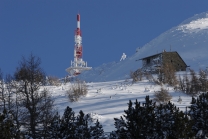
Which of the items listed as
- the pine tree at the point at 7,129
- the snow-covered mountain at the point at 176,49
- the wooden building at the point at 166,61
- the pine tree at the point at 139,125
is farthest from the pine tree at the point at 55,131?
the snow-covered mountain at the point at 176,49

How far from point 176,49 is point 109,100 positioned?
97.5 ft

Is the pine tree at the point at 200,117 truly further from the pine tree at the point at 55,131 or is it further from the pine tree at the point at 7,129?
the pine tree at the point at 7,129

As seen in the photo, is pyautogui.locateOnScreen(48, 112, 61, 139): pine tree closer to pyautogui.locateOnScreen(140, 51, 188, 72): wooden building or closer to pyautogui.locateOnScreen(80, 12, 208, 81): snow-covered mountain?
pyautogui.locateOnScreen(140, 51, 188, 72): wooden building

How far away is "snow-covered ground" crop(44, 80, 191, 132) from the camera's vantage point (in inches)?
808

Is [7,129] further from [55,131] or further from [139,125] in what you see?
[139,125]

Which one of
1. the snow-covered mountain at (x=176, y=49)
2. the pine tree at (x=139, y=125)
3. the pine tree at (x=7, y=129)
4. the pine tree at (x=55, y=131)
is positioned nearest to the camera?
the pine tree at (x=7, y=129)

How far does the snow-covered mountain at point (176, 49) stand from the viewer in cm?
4531

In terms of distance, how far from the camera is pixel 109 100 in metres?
23.9

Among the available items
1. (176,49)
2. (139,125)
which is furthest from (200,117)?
(176,49)

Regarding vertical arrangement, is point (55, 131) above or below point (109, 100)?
below

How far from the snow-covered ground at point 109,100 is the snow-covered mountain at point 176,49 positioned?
12.7 meters

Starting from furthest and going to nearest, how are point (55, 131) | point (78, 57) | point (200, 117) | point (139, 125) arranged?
point (78, 57), point (200, 117), point (55, 131), point (139, 125)

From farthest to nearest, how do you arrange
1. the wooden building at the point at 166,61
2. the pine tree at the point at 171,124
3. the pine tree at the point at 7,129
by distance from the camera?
the wooden building at the point at 166,61
the pine tree at the point at 171,124
the pine tree at the point at 7,129

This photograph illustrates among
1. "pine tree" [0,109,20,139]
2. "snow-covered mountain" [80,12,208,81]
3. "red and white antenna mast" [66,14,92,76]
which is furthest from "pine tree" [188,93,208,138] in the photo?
"red and white antenna mast" [66,14,92,76]
